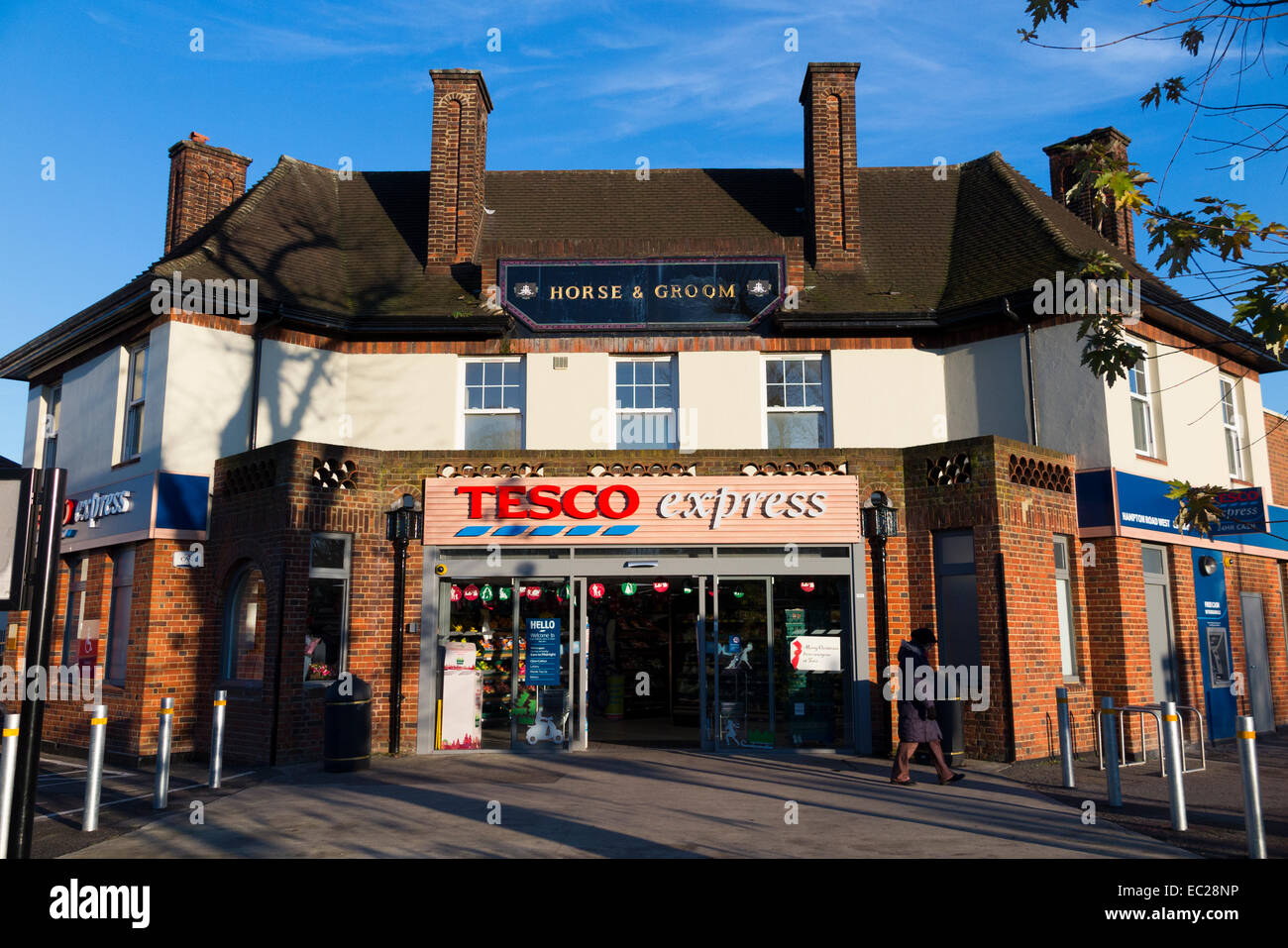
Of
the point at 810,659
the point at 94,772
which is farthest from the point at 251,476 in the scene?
the point at 810,659

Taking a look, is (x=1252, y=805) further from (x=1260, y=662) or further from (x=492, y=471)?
(x=1260, y=662)

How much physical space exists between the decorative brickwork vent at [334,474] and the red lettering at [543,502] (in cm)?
268

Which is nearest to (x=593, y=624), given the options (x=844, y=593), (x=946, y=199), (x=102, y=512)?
(x=844, y=593)

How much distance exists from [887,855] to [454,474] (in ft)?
29.8

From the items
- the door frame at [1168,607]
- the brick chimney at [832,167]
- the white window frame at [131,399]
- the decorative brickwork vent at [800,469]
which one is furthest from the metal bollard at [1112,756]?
the white window frame at [131,399]

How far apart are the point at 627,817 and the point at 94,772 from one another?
506cm

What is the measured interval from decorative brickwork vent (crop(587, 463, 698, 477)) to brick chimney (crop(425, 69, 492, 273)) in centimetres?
565

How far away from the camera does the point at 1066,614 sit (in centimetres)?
1459

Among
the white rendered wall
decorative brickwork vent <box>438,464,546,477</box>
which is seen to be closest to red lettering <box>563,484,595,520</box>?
decorative brickwork vent <box>438,464,546,477</box>

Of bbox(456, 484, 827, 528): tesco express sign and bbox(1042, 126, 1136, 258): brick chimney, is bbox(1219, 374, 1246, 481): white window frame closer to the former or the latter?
bbox(1042, 126, 1136, 258): brick chimney

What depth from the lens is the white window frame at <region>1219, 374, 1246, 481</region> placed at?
59.5 feet

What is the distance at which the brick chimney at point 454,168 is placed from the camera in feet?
58.5
